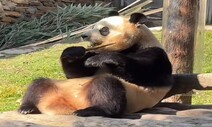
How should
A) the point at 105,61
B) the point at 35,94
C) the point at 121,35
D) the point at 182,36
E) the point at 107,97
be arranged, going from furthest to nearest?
the point at 182,36 → the point at 121,35 → the point at 35,94 → the point at 105,61 → the point at 107,97

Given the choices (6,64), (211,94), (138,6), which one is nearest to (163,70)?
(211,94)

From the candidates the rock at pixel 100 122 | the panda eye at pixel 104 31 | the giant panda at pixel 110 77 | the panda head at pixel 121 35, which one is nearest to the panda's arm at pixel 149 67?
the giant panda at pixel 110 77

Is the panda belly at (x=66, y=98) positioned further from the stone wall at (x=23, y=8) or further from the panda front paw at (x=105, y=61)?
the stone wall at (x=23, y=8)

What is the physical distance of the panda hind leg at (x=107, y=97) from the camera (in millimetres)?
3371

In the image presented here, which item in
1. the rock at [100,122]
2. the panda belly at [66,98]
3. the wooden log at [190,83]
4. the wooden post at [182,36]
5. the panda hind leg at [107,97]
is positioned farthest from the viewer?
the wooden post at [182,36]

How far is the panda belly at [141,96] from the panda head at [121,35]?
0.31 meters

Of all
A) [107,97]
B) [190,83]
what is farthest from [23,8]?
[107,97]

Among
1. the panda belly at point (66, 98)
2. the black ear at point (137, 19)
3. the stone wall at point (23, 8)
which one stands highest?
the stone wall at point (23, 8)

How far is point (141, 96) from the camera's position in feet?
12.1

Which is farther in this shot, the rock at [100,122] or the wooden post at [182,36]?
the wooden post at [182,36]

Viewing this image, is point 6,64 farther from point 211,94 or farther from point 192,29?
point 192,29

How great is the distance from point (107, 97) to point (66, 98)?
32 centimetres

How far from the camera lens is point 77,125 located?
2.89 metres

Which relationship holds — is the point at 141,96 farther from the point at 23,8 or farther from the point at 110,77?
the point at 23,8
